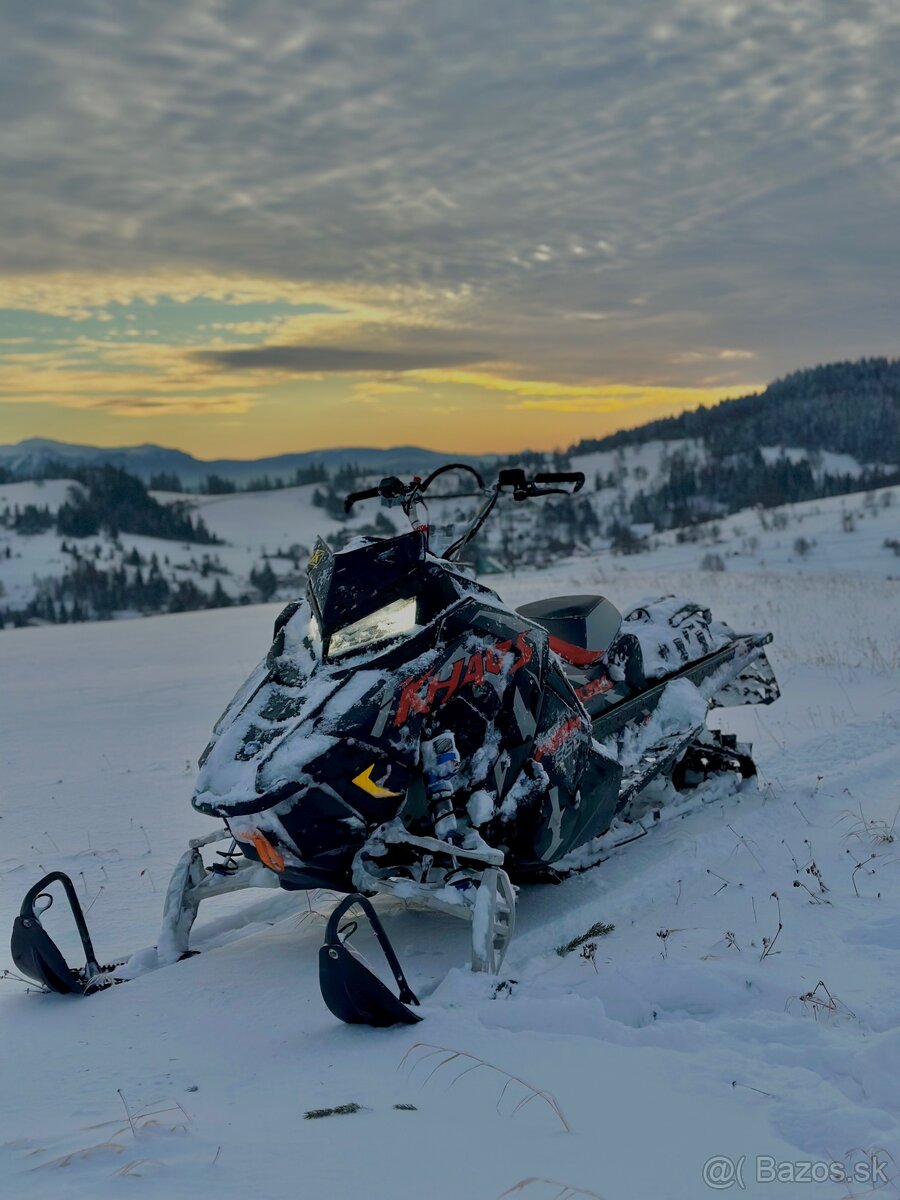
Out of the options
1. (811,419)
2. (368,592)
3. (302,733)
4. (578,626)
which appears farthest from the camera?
(811,419)

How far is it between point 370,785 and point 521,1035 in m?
1.00

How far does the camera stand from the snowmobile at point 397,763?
354 cm

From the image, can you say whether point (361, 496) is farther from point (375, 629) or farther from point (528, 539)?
point (528, 539)

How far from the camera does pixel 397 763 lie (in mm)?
3664

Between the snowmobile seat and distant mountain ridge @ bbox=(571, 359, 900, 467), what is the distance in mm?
139934

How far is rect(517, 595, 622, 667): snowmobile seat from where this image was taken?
563cm

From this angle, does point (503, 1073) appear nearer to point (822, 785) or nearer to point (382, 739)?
point (382, 739)

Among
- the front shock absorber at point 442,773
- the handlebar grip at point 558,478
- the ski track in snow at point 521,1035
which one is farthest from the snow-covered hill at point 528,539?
the ski track in snow at point 521,1035

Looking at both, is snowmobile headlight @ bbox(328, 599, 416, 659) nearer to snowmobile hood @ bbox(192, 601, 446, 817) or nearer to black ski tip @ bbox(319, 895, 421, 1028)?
snowmobile hood @ bbox(192, 601, 446, 817)

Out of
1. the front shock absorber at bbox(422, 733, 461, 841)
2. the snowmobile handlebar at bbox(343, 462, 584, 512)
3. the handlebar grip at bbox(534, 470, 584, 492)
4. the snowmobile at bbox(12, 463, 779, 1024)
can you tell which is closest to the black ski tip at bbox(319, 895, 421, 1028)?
the snowmobile at bbox(12, 463, 779, 1024)

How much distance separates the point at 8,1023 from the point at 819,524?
215 feet

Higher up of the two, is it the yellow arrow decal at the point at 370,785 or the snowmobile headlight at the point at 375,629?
the snowmobile headlight at the point at 375,629

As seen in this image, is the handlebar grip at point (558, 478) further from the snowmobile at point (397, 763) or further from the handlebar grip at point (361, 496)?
the handlebar grip at point (361, 496)

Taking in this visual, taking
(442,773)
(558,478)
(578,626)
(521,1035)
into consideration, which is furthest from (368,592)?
(578,626)
